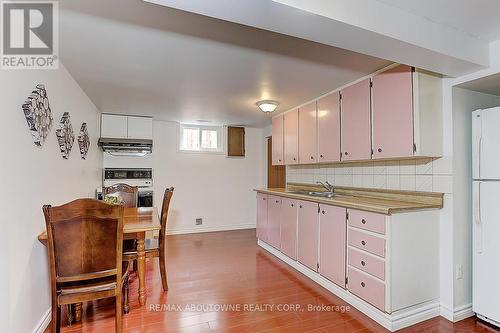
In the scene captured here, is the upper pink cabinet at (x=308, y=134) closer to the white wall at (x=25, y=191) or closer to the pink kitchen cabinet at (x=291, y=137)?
the pink kitchen cabinet at (x=291, y=137)

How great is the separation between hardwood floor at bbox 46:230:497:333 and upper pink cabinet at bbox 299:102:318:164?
151cm

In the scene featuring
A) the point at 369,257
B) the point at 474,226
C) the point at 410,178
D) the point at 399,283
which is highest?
the point at 410,178

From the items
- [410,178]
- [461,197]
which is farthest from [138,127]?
[461,197]

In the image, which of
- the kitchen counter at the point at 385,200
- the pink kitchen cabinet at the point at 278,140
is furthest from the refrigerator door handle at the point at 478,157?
the pink kitchen cabinet at the point at 278,140

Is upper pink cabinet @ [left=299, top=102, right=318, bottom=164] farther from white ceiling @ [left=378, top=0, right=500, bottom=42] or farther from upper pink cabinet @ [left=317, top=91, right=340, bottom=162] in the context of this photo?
white ceiling @ [left=378, top=0, right=500, bottom=42]

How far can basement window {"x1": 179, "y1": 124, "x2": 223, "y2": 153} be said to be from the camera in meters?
5.33

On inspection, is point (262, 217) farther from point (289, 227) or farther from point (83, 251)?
point (83, 251)

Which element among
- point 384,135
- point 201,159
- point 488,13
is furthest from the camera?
point 201,159

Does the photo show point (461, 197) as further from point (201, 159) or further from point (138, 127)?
point (138, 127)

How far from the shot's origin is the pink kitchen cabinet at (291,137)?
3889 mm

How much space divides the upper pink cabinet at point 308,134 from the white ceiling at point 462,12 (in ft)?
5.86

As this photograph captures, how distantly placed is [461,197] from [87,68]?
144 inches

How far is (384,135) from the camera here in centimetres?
245

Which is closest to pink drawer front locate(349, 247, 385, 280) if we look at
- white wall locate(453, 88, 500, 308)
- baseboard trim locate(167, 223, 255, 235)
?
white wall locate(453, 88, 500, 308)
